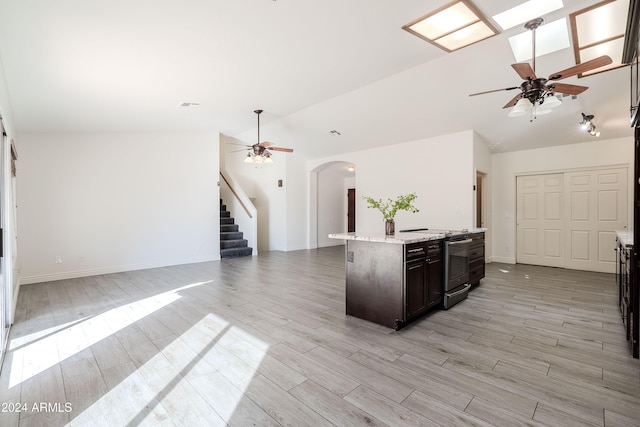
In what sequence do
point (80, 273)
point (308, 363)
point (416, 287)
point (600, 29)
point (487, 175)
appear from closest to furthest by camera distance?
point (308, 363), point (416, 287), point (600, 29), point (80, 273), point (487, 175)

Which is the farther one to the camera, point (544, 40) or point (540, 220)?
point (540, 220)

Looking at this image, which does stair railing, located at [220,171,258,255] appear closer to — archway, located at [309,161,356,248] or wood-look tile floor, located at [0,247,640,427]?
archway, located at [309,161,356,248]

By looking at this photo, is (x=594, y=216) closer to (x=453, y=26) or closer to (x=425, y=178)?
(x=425, y=178)

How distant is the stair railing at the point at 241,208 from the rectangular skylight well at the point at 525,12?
6753mm

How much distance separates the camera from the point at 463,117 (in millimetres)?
5512

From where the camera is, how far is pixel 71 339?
2947 mm

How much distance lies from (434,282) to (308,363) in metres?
1.83

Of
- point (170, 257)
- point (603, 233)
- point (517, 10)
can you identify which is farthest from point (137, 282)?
point (603, 233)

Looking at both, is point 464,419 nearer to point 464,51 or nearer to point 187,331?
point 187,331

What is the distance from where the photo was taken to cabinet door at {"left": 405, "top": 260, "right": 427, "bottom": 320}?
3.09m

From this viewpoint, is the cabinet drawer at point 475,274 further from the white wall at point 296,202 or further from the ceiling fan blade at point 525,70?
the white wall at point 296,202

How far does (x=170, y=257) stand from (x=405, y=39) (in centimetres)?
619

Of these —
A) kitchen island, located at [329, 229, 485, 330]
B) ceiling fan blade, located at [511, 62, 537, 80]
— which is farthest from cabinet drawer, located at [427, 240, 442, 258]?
ceiling fan blade, located at [511, 62, 537, 80]

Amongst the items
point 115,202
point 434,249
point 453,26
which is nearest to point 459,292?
point 434,249
